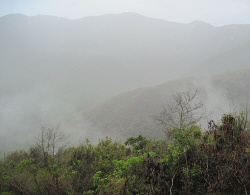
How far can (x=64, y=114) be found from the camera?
96062 mm

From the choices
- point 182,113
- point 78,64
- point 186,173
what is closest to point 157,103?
point 182,113

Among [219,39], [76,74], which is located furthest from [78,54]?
[219,39]

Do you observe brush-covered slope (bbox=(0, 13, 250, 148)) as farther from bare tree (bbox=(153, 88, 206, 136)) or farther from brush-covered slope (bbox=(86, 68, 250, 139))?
Result: bare tree (bbox=(153, 88, 206, 136))

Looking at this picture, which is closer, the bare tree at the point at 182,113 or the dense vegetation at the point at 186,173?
the dense vegetation at the point at 186,173

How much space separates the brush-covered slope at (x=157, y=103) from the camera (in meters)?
47.2

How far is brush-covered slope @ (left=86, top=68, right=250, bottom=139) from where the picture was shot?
47250 millimetres

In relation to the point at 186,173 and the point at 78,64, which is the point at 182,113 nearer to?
the point at 186,173

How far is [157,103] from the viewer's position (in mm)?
57750

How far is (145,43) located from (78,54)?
8416 centimetres

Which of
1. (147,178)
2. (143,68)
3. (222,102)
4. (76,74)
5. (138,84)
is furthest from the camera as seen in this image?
(143,68)

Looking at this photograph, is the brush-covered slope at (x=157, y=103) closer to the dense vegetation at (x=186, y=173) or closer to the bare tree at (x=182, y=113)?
the bare tree at (x=182, y=113)

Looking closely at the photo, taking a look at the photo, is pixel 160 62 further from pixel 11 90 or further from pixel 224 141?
pixel 224 141

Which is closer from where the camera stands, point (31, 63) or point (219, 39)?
point (31, 63)

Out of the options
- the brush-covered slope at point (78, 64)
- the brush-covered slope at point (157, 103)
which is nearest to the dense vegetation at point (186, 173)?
the brush-covered slope at point (157, 103)
